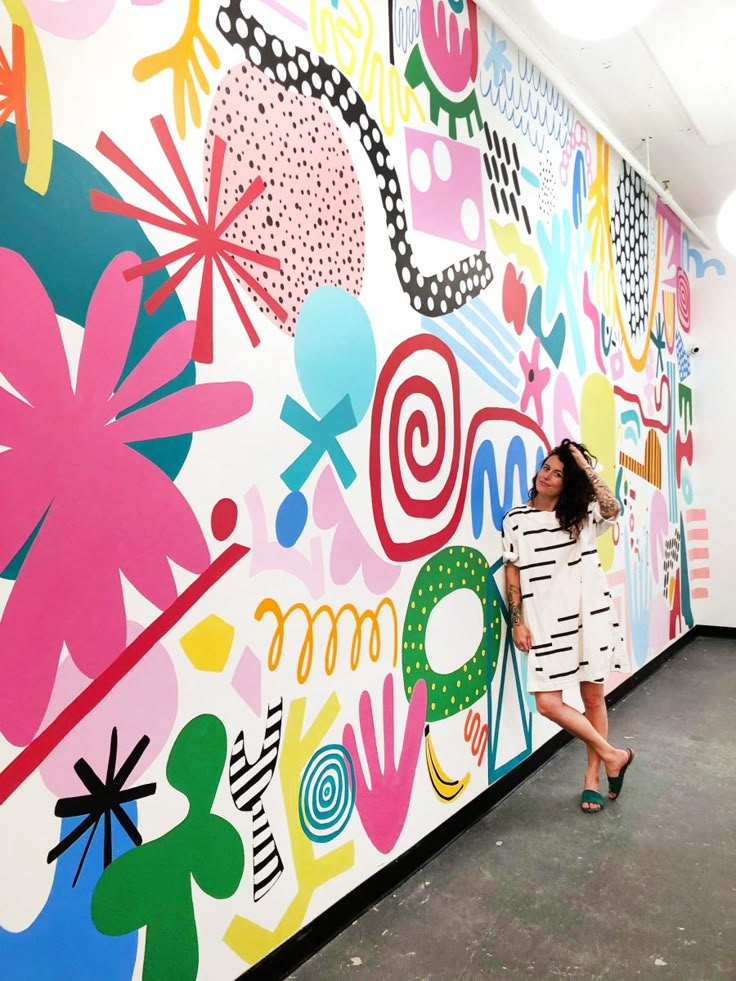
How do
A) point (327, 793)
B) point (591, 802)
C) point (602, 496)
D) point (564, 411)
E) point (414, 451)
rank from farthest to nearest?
point (564, 411) → point (602, 496) → point (591, 802) → point (414, 451) → point (327, 793)

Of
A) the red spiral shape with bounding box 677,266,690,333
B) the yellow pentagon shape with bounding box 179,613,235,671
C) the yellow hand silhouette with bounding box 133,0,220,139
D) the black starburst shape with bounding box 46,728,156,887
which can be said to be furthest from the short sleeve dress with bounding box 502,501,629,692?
the red spiral shape with bounding box 677,266,690,333

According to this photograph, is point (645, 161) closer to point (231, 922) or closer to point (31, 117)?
point (31, 117)

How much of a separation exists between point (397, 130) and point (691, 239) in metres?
4.33

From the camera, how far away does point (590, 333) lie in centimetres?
414

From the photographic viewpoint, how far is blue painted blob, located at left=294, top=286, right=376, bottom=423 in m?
2.22

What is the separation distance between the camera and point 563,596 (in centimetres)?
320

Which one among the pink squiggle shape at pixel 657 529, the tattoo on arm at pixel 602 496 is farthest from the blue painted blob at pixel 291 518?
the pink squiggle shape at pixel 657 529

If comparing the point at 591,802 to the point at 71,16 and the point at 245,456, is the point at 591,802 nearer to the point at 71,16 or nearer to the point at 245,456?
the point at 245,456

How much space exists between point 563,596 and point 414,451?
3.24 feet

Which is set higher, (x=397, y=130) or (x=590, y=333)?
(x=397, y=130)

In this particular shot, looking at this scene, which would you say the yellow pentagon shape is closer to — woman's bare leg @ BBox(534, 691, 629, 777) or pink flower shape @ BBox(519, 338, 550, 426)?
woman's bare leg @ BBox(534, 691, 629, 777)

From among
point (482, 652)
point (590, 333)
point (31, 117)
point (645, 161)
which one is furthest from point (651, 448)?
point (31, 117)

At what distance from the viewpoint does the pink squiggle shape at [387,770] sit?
242 cm

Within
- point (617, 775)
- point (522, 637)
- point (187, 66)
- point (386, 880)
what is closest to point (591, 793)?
point (617, 775)
